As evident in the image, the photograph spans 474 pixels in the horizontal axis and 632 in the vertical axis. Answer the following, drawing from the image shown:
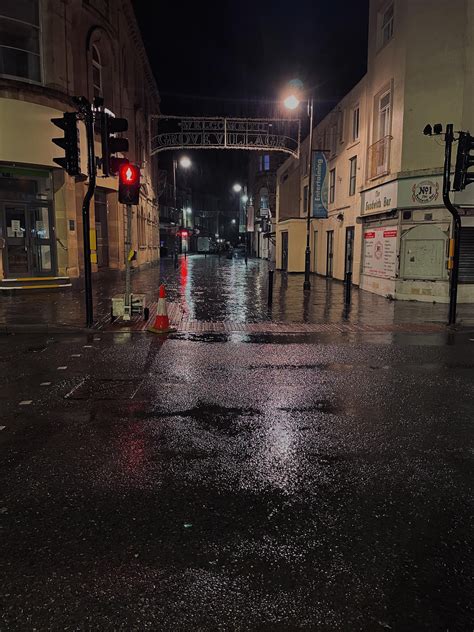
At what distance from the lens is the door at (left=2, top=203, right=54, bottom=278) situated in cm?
1762

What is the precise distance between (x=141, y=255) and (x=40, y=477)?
31.0 m

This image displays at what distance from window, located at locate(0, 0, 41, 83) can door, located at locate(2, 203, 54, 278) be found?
14.8 ft

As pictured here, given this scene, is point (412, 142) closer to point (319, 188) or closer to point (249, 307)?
point (319, 188)

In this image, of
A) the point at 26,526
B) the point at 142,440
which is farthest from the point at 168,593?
the point at 142,440

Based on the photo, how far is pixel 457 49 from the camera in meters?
15.4

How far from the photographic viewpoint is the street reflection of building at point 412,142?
15.5 meters

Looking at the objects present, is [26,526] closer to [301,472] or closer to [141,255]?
[301,472]

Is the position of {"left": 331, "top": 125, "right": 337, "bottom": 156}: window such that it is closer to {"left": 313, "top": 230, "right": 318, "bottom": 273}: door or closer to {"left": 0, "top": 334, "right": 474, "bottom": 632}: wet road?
{"left": 313, "top": 230, "right": 318, "bottom": 273}: door

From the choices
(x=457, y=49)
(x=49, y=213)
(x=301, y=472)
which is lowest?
(x=301, y=472)

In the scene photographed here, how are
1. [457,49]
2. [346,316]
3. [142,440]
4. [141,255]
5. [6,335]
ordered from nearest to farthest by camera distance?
[142,440] < [6,335] < [346,316] < [457,49] < [141,255]

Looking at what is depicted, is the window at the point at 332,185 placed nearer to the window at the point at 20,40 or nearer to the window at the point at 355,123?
the window at the point at 355,123

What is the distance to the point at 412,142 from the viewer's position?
16.0 metres

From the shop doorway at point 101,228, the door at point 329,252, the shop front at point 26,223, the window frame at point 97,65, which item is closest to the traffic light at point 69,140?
the shop front at point 26,223

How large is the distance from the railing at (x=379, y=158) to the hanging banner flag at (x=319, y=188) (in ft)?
12.4
